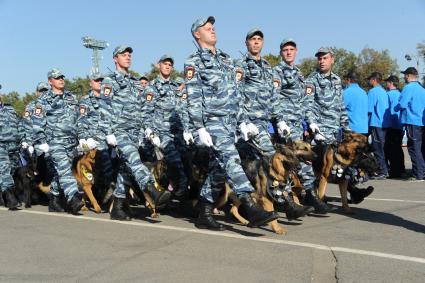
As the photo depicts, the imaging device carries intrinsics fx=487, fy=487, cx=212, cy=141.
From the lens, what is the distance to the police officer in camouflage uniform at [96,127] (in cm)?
771

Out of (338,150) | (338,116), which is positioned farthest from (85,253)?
(338,116)

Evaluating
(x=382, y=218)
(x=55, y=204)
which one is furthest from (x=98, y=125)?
(x=382, y=218)

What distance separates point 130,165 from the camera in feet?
23.5

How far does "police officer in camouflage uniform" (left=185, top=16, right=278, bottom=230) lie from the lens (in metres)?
6.12

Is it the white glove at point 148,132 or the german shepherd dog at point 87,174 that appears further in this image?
the german shepherd dog at point 87,174

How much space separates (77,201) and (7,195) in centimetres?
204

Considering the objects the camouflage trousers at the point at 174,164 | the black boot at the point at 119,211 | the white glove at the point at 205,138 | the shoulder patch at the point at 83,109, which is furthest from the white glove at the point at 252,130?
the shoulder patch at the point at 83,109

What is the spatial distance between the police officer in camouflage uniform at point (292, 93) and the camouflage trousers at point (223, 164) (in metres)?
1.38

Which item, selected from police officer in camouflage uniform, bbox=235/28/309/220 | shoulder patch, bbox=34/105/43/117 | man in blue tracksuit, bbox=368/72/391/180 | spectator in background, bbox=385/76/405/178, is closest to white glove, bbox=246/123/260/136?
police officer in camouflage uniform, bbox=235/28/309/220

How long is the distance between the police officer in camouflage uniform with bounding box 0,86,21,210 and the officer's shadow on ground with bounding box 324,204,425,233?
6009mm

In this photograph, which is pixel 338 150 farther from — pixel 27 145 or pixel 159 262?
pixel 27 145

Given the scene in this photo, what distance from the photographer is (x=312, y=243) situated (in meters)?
5.52

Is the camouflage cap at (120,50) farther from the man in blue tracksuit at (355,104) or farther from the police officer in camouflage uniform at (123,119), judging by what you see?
the man in blue tracksuit at (355,104)

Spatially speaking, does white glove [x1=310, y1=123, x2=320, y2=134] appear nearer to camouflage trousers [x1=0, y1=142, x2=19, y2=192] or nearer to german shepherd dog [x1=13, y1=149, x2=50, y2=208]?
german shepherd dog [x1=13, y1=149, x2=50, y2=208]
